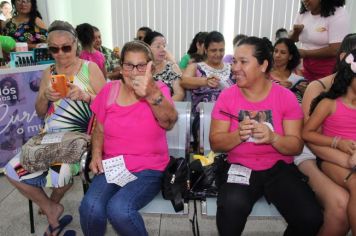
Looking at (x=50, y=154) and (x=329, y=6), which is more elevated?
(x=329, y=6)

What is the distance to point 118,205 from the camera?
1.60 metres

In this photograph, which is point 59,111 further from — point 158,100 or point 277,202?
point 277,202

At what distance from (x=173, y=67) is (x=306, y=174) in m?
1.81

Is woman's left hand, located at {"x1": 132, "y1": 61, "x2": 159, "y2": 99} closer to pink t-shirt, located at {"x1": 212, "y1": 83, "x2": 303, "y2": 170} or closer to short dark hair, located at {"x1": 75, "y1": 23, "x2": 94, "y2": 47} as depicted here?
pink t-shirt, located at {"x1": 212, "y1": 83, "x2": 303, "y2": 170}

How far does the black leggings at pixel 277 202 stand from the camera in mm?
1555

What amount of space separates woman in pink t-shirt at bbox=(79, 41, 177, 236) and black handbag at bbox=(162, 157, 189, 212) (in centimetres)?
7

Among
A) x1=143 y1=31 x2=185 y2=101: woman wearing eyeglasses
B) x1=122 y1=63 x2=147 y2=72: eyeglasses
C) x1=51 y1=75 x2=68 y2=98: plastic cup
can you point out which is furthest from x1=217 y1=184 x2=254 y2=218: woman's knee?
x1=143 y1=31 x2=185 y2=101: woman wearing eyeglasses

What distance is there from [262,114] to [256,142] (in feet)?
0.61

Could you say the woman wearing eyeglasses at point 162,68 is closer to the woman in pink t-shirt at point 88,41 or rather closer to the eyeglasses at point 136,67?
the woman in pink t-shirt at point 88,41

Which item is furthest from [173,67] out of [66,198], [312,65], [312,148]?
[312,148]

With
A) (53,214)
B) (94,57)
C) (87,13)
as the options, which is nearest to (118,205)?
(53,214)

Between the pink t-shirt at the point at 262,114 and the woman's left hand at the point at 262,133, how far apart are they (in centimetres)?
11

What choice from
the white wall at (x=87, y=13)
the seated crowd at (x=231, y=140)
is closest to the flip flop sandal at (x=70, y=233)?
the seated crowd at (x=231, y=140)

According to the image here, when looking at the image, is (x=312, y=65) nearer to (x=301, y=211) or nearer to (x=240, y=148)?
(x=240, y=148)
